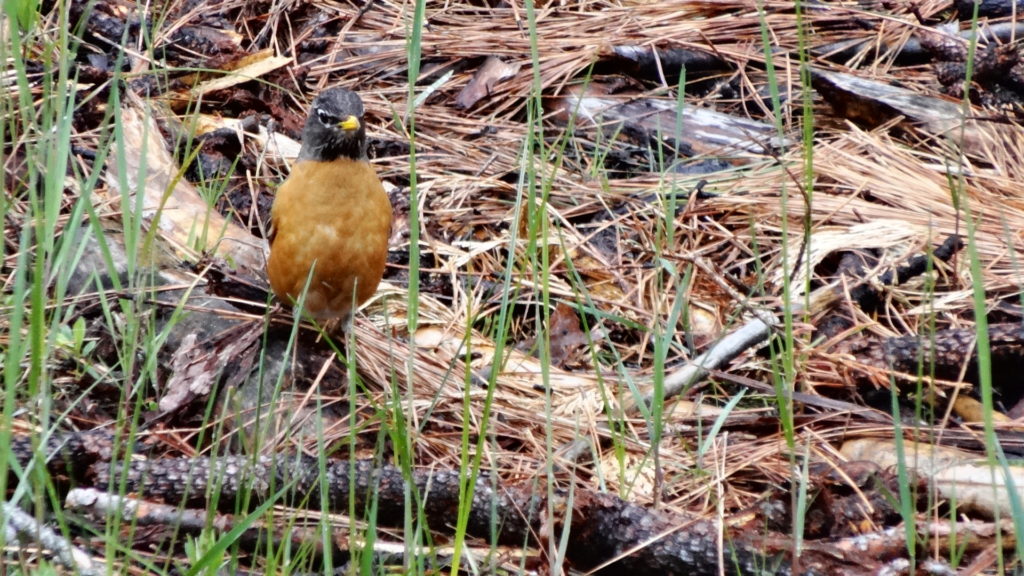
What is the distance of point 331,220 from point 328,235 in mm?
62

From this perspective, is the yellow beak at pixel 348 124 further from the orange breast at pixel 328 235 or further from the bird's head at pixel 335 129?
the orange breast at pixel 328 235

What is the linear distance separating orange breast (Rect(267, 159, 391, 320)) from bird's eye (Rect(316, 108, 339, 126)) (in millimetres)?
146

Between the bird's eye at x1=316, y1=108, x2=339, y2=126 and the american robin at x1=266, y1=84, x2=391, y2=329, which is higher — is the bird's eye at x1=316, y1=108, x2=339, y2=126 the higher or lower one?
the higher one

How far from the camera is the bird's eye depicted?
4.18 meters

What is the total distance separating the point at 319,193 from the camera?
418cm

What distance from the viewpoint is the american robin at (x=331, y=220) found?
4121 mm

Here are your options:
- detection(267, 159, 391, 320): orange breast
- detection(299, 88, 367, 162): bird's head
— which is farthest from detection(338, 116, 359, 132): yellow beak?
detection(267, 159, 391, 320): orange breast

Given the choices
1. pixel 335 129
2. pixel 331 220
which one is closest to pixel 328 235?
pixel 331 220

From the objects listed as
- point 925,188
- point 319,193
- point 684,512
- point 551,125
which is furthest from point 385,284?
point 925,188

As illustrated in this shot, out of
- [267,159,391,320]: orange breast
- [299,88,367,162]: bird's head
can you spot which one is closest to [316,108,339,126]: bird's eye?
[299,88,367,162]: bird's head

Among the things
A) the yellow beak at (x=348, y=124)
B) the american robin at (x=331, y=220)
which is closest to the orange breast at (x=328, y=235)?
the american robin at (x=331, y=220)

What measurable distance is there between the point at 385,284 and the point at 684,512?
2.09 metres

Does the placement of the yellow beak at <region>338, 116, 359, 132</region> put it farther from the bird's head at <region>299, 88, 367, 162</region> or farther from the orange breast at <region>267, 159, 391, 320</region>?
the orange breast at <region>267, 159, 391, 320</region>

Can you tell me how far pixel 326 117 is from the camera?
4223 mm
